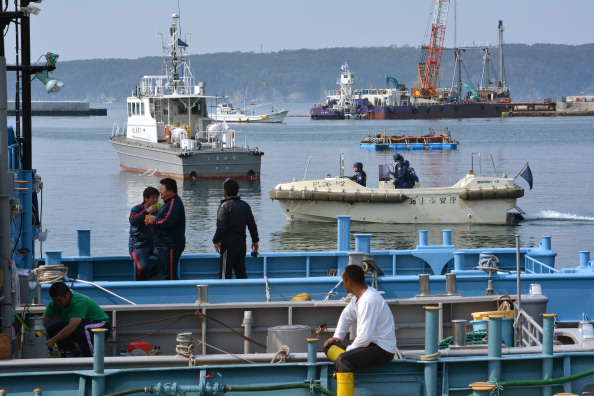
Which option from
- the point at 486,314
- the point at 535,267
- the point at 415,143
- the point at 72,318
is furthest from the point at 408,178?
the point at 415,143

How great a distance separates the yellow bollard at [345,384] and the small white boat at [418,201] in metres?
19.3

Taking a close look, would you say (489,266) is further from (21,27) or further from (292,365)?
(21,27)

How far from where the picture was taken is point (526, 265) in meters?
13.9

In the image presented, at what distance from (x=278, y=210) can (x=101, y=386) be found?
2918cm

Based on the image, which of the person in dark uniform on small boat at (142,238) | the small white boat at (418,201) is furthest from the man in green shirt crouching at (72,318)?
the small white boat at (418,201)

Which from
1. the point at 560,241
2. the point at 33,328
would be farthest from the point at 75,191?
the point at 33,328

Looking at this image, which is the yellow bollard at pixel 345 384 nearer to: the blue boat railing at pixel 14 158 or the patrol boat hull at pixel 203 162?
the blue boat railing at pixel 14 158

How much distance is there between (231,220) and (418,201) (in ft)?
52.7

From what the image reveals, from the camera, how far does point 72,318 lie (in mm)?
8992

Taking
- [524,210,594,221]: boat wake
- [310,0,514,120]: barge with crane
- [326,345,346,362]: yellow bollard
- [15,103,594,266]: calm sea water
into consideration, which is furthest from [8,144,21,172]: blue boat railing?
[310,0,514,120]: barge with crane

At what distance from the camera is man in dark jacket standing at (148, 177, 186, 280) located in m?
11.6

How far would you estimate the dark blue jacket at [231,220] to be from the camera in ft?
39.9

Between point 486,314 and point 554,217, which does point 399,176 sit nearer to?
point 554,217

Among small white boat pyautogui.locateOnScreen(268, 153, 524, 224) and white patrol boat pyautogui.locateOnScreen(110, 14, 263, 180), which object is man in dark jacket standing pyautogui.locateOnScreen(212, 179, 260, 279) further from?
white patrol boat pyautogui.locateOnScreen(110, 14, 263, 180)
